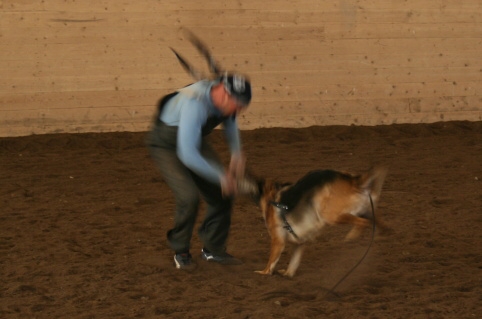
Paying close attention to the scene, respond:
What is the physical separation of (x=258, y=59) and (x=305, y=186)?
269 inches

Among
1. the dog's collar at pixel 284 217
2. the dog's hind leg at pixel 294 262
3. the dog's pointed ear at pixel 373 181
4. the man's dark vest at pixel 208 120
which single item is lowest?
the dog's hind leg at pixel 294 262

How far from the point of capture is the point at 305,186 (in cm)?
584

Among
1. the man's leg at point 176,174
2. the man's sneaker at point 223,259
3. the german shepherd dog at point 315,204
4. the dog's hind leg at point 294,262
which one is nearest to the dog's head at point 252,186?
the german shepherd dog at point 315,204

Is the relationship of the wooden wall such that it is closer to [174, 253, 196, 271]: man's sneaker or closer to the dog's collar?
[174, 253, 196, 271]: man's sneaker

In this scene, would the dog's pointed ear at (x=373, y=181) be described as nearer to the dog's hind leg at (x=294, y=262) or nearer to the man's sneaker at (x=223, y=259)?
the dog's hind leg at (x=294, y=262)

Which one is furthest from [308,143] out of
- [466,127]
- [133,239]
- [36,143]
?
[133,239]

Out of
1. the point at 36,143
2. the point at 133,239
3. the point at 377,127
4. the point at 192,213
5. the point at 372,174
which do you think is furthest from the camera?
the point at 377,127

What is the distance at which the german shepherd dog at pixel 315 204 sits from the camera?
5.70 meters

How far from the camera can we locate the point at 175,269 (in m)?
6.29

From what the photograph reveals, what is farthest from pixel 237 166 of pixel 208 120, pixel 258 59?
pixel 258 59

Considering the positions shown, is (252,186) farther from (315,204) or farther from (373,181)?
(373,181)

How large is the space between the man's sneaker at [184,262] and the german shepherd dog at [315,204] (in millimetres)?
599

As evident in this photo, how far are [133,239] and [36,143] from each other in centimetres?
475

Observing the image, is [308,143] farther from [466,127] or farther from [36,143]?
[36,143]
